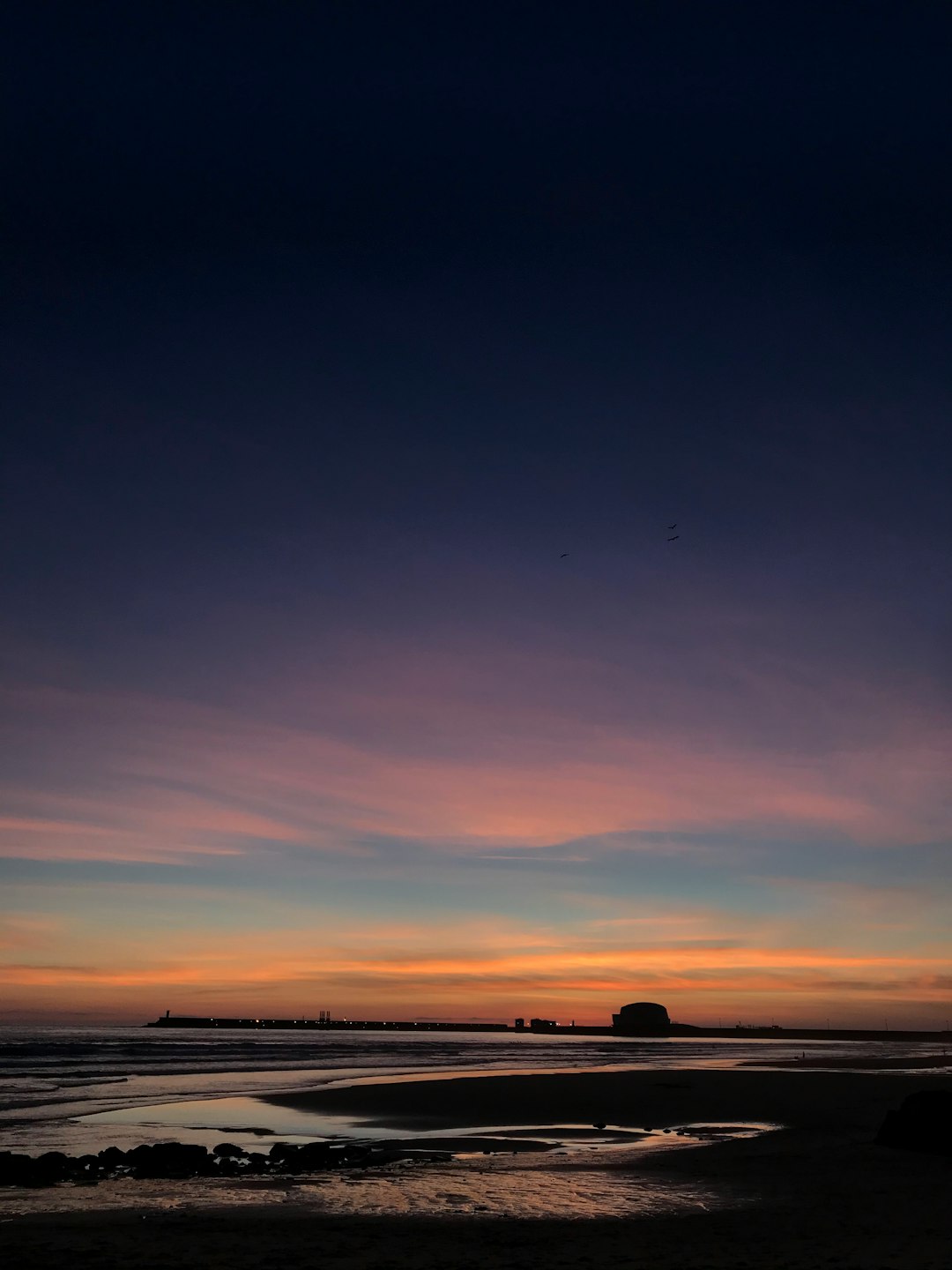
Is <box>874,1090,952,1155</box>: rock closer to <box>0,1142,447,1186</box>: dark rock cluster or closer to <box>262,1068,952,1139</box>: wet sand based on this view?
<box>262,1068,952,1139</box>: wet sand

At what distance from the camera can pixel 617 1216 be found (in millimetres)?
16469

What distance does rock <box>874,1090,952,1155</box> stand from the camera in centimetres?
2239

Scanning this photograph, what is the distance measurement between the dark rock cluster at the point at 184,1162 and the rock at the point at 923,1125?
38.6ft

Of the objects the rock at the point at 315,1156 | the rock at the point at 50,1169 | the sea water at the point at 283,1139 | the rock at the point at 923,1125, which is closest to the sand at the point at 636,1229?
the sea water at the point at 283,1139

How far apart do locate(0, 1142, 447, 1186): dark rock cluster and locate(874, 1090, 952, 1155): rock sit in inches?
463

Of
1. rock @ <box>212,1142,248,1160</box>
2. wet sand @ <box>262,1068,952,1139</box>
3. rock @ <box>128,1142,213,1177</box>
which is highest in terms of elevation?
rock @ <box>128,1142,213,1177</box>

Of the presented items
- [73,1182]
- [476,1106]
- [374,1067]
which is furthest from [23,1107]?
[374,1067]

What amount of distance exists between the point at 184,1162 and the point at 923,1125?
18.2 m

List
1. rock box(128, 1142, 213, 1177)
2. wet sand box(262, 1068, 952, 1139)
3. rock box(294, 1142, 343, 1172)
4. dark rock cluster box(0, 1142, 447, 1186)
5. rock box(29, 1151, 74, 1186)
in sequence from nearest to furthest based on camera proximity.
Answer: rock box(29, 1151, 74, 1186) → dark rock cluster box(0, 1142, 447, 1186) → rock box(128, 1142, 213, 1177) → rock box(294, 1142, 343, 1172) → wet sand box(262, 1068, 952, 1139)

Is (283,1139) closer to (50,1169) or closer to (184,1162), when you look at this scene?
(184,1162)

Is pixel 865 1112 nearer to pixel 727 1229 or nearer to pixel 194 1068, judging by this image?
pixel 727 1229

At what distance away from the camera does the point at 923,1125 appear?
23.1m

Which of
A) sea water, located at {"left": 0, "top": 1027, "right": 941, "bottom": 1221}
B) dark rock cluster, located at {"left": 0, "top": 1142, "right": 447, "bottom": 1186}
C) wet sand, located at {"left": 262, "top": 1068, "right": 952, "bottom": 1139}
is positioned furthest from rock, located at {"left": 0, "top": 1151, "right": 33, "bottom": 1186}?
wet sand, located at {"left": 262, "top": 1068, "right": 952, "bottom": 1139}

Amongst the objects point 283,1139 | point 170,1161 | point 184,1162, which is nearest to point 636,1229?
point 184,1162
